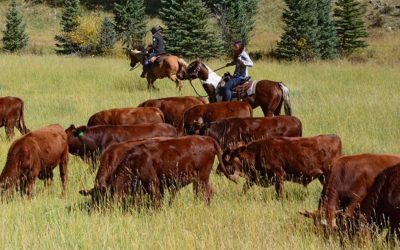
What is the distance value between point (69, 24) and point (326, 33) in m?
20.5

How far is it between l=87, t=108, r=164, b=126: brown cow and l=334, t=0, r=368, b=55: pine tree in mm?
33955

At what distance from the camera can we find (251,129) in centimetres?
925

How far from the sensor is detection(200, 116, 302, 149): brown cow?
9.12 metres

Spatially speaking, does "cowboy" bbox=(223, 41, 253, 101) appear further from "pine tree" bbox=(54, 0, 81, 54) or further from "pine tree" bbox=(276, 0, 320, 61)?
"pine tree" bbox=(54, 0, 81, 54)

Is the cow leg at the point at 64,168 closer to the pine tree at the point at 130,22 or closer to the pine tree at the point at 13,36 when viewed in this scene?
the pine tree at the point at 13,36

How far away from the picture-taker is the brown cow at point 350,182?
17.4 ft

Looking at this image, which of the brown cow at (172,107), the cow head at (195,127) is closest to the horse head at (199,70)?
the brown cow at (172,107)

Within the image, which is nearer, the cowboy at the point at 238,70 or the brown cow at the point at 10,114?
the brown cow at the point at 10,114

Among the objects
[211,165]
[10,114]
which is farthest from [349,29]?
[211,165]

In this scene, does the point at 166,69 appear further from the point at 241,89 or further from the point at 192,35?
the point at 192,35

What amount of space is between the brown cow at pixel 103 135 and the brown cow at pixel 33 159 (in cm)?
97

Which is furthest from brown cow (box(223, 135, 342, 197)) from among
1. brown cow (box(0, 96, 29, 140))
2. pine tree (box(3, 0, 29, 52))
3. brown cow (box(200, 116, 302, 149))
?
pine tree (box(3, 0, 29, 52))

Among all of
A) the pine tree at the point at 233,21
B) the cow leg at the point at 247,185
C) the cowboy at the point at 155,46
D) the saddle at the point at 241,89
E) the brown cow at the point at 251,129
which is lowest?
the cow leg at the point at 247,185

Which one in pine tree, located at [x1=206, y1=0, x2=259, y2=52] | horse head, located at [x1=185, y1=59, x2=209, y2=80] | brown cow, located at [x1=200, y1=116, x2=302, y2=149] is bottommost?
brown cow, located at [x1=200, y1=116, x2=302, y2=149]
